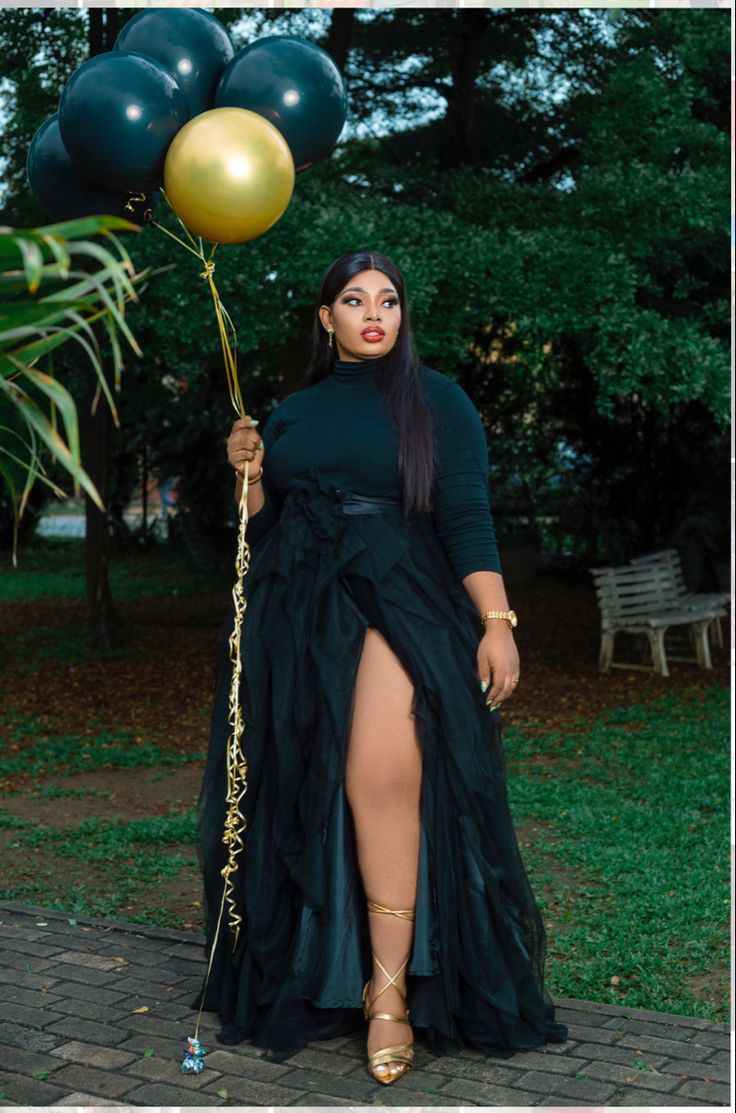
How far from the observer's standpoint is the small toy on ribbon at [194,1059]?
10.9 ft

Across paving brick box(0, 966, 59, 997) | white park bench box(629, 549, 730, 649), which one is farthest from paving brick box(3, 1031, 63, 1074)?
white park bench box(629, 549, 730, 649)

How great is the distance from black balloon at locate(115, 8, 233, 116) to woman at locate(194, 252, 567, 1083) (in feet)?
2.14

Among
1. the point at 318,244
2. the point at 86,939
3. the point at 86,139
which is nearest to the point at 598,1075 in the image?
the point at 86,939

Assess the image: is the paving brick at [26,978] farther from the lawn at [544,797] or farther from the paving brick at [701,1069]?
the paving brick at [701,1069]

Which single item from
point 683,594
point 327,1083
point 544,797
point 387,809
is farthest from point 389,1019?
point 683,594

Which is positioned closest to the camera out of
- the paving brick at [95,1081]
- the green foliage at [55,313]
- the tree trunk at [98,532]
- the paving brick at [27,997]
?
the green foliage at [55,313]

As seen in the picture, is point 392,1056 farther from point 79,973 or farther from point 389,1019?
point 79,973

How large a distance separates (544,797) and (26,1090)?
4.02m

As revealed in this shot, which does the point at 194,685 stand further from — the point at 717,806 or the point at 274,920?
the point at 274,920

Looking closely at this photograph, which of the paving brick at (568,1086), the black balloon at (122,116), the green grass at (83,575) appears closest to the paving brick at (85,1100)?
the paving brick at (568,1086)

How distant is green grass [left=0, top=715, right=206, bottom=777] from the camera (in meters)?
8.02

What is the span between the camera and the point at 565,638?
44.5 feet

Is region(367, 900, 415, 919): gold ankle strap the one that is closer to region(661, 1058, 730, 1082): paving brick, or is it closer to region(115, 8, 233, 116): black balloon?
region(661, 1058, 730, 1082): paving brick

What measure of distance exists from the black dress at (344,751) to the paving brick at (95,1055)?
290 millimetres
